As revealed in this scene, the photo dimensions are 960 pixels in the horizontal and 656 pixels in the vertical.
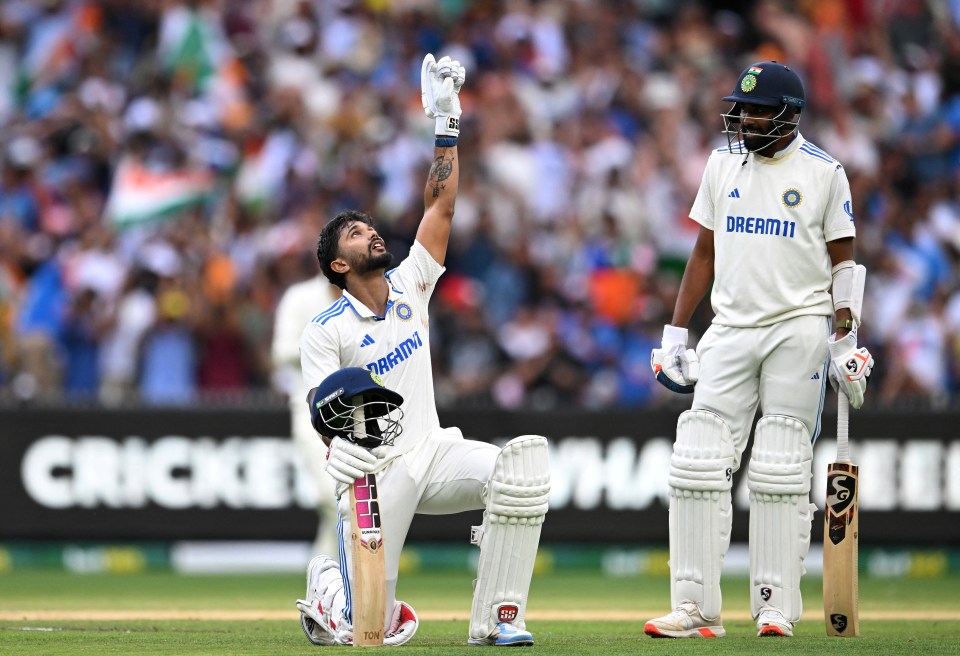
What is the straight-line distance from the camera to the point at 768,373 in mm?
6602

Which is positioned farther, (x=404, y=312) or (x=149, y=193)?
(x=149, y=193)

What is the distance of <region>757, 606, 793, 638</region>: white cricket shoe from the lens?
6.38 m

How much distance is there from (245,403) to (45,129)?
4.01 metres

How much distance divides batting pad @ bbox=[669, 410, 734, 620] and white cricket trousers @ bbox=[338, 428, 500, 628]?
80cm

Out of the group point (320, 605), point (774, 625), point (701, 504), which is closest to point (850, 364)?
point (701, 504)

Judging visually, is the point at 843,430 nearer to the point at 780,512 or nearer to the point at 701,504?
the point at 780,512

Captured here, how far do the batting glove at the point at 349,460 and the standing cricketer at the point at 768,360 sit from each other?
4.38 ft

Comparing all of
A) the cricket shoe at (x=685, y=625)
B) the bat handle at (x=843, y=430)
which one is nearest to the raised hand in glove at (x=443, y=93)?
the bat handle at (x=843, y=430)

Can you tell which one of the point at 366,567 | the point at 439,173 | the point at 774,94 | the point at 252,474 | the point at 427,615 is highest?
the point at 774,94

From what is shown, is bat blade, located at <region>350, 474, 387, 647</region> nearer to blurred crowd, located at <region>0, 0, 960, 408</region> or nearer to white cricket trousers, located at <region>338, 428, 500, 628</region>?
white cricket trousers, located at <region>338, 428, 500, 628</region>

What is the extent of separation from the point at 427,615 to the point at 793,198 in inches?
124

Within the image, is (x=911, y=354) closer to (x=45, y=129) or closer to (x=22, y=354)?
(x=22, y=354)

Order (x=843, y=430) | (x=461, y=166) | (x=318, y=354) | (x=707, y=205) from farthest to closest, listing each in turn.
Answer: (x=461, y=166) → (x=707, y=205) → (x=843, y=430) → (x=318, y=354)

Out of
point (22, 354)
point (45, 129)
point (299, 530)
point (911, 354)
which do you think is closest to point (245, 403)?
point (299, 530)
